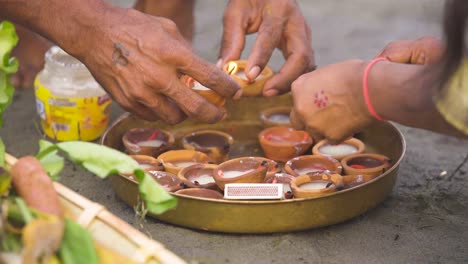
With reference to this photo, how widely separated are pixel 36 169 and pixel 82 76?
4.35ft

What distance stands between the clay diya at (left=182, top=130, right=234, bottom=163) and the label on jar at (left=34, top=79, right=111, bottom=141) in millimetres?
406

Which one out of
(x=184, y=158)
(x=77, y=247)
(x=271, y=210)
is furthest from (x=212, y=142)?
(x=77, y=247)

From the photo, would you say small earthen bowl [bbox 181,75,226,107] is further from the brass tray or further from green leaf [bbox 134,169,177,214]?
green leaf [bbox 134,169,177,214]

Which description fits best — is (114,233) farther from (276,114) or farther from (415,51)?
(276,114)

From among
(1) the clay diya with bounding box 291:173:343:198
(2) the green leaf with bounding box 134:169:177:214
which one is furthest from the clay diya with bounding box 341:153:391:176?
(2) the green leaf with bounding box 134:169:177:214

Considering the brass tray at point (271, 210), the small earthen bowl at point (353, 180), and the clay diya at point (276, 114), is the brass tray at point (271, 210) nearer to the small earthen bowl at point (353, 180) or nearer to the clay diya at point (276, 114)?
the small earthen bowl at point (353, 180)

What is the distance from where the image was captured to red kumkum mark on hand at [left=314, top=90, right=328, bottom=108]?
215cm

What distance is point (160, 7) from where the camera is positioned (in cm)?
353

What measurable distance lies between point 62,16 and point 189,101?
1.54 ft

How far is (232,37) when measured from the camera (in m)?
2.74

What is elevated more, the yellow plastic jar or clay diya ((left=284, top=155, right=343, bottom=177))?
clay diya ((left=284, top=155, right=343, bottom=177))

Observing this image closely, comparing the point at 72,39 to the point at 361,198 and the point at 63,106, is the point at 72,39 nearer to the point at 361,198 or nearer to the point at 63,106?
the point at 63,106

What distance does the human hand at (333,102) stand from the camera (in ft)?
6.82

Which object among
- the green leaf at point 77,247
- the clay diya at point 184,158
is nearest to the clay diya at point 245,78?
the clay diya at point 184,158
